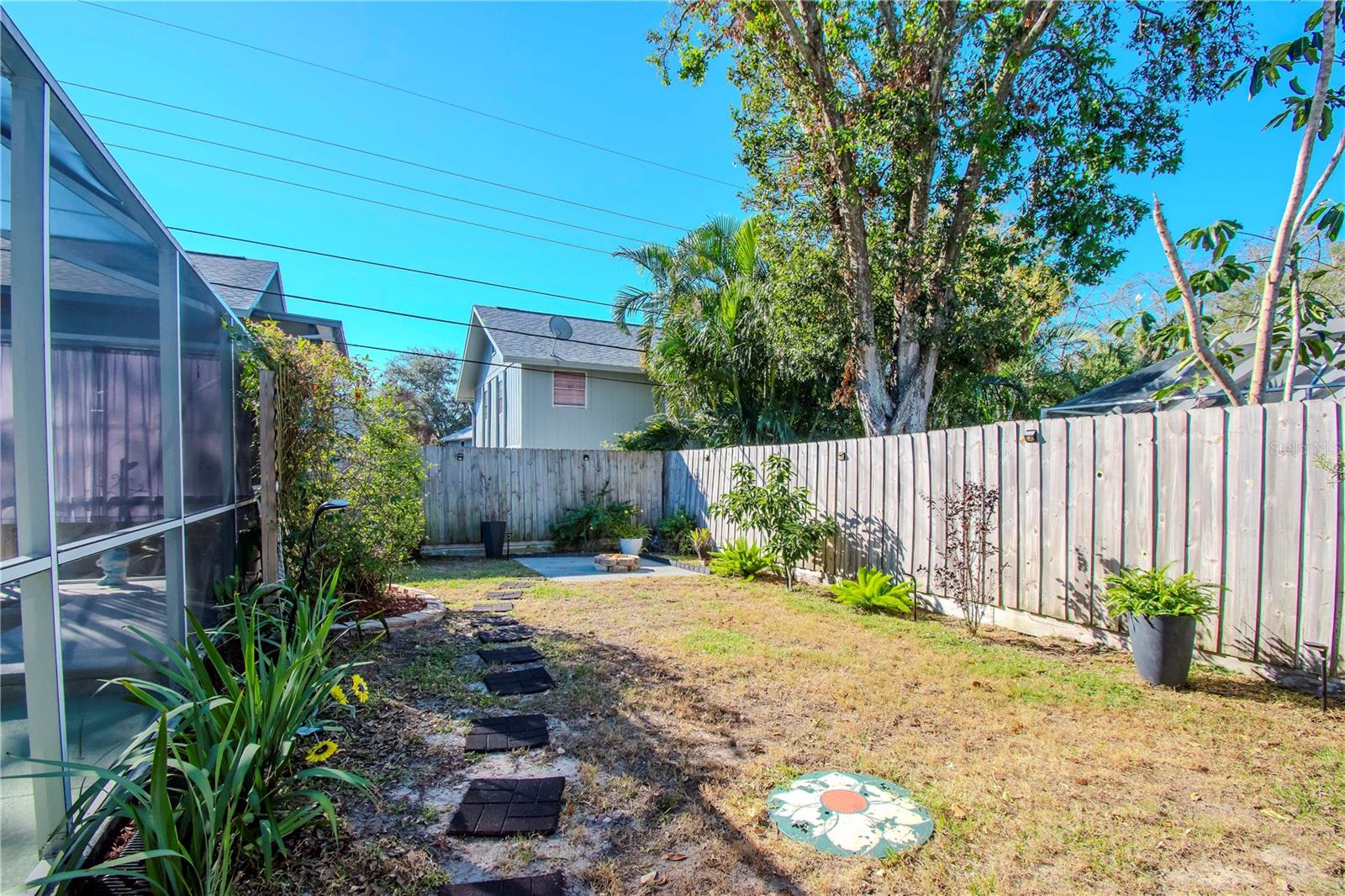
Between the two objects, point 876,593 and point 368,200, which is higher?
point 368,200

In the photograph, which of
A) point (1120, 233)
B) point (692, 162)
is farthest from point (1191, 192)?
point (692, 162)

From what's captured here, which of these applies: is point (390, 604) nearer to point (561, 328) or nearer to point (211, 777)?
point (211, 777)

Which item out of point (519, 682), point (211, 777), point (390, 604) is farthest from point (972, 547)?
point (211, 777)

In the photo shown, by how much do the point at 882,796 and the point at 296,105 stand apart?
13096mm

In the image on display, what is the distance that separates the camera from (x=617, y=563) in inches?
339

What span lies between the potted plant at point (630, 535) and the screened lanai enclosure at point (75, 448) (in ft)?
23.4

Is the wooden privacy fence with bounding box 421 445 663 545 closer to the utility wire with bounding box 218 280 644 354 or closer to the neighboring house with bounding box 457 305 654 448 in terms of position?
the neighboring house with bounding box 457 305 654 448

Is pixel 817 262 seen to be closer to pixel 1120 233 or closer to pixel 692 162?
pixel 1120 233

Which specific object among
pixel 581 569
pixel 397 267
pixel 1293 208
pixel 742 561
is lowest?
pixel 581 569

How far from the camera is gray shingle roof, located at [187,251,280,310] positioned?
9430 mm

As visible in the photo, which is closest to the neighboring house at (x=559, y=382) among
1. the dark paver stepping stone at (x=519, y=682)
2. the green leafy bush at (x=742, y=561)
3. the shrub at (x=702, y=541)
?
the shrub at (x=702, y=541)

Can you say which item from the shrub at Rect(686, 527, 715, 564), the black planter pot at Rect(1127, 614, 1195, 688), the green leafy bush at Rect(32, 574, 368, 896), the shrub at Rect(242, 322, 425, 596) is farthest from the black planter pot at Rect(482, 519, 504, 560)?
the black planter pot at Rect(1127, 614, 1195, 688)

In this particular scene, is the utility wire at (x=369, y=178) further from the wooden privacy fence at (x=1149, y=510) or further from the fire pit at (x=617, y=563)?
the wooden privacy fence at (x=1149, y=510)

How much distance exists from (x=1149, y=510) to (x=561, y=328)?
42.2ft
